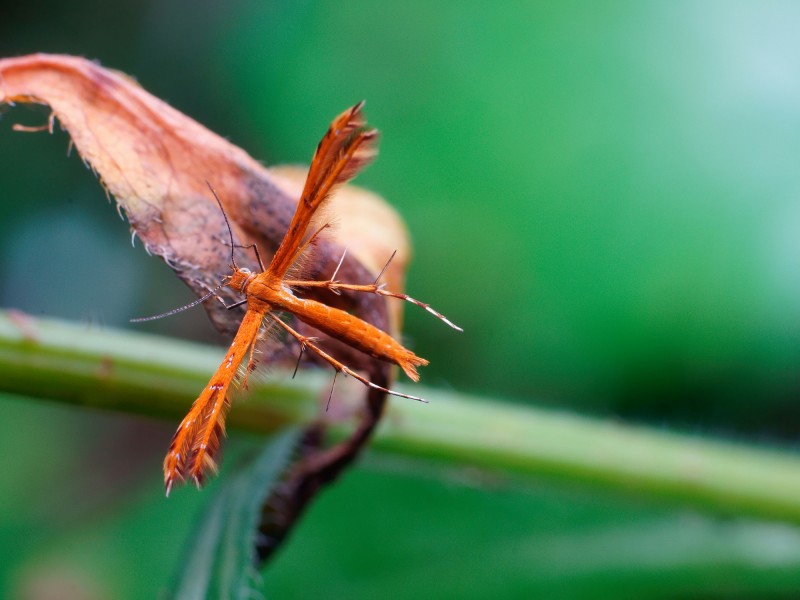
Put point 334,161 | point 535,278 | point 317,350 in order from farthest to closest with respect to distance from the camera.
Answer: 1. point 535,278
2. point 317,350
3. point 334,161

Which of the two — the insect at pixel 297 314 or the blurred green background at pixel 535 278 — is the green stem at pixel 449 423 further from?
the insect at pixel 297 314

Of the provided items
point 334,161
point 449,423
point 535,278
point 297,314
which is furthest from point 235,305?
point 535,278

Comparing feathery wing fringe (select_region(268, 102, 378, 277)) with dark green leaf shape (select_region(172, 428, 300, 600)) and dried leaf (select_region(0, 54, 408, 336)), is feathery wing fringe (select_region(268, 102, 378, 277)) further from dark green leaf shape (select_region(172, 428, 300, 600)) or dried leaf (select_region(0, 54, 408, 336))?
dark green leaf shape (select_region(172, 428, 300, 600))

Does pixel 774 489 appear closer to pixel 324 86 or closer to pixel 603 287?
pixel 603 287

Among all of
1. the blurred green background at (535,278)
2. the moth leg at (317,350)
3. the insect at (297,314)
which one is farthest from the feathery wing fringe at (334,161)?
the blurred green background at (535,278)

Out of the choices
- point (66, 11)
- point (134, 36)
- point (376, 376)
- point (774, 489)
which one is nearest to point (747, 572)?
point (774, 489)

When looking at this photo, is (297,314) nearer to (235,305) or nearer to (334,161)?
(235,305)

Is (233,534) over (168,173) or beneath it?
beneath
